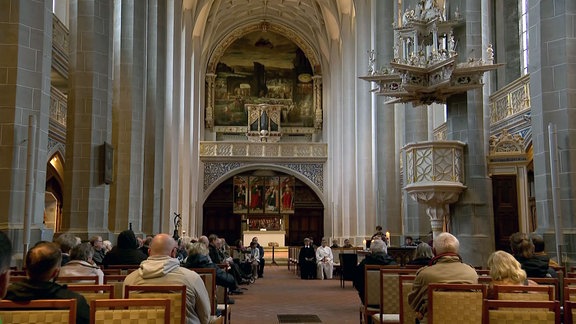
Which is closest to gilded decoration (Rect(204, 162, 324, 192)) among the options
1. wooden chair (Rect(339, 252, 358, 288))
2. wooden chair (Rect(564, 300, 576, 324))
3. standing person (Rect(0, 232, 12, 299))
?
wooden chair (Rect(339, 252, 358, 288))

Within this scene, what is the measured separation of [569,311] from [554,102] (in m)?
6.14

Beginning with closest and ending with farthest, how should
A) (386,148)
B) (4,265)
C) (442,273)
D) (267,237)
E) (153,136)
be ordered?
(4,265) → (442,273) → (153,136) → (386,148) → (267,237)

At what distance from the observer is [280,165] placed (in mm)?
31484

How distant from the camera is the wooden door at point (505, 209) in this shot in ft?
54.5

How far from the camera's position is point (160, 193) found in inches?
675

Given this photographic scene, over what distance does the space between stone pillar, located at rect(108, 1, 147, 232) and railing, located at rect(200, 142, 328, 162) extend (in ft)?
53.0

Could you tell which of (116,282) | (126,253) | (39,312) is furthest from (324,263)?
(39,312)

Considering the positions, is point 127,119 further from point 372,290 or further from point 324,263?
point 372,290

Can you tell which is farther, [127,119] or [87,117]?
[127,119]

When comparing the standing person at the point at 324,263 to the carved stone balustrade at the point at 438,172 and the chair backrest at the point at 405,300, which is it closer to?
the carved stone balustrade at the point at 438,172

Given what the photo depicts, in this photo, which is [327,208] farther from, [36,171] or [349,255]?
[36,171]

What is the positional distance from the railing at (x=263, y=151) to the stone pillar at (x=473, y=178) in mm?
19981

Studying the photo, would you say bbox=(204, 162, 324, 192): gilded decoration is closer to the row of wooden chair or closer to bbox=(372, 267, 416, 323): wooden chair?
the row of wooden chair

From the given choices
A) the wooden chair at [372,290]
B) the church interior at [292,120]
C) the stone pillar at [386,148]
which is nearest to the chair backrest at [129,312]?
the wooden chair at [372,290]
